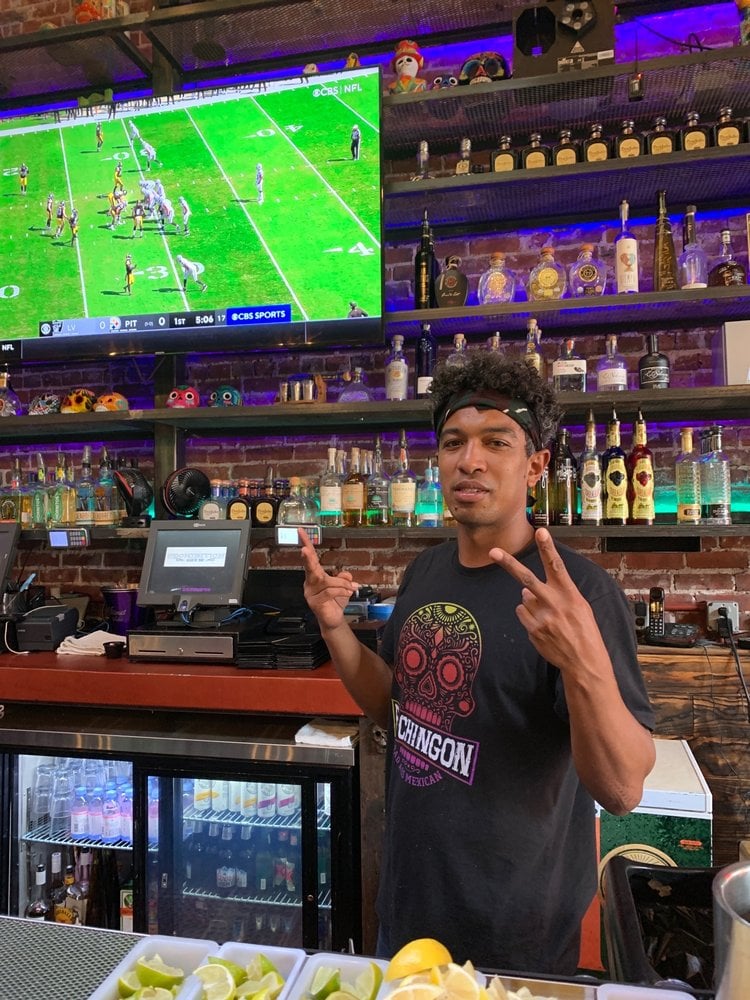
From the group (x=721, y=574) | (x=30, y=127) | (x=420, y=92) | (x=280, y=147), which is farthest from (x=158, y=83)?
(x=721, y=574)

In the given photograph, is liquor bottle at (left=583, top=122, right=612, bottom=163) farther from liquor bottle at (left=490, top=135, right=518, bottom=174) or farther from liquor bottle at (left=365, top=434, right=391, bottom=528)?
liquor bottle at (left=365, top=434, right=391, bottom=528)

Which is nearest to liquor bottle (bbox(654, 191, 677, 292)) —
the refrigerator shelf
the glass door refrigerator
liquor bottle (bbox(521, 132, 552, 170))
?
liquor bottle (bbox(521, 132, 552, 170))

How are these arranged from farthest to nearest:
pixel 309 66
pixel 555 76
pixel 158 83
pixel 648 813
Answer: pixel 158 83, pixel 309 66, pixel 555 76, pixel 648 813

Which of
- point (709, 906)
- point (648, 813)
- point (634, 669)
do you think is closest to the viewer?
point (634, 669)

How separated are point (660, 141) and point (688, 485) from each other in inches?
52.4

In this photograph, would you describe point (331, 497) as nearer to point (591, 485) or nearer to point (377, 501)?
point (377, 501)

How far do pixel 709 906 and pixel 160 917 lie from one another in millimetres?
1838

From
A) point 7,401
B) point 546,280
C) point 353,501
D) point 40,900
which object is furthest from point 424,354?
point 40,900

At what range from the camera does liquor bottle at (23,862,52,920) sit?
2486 mm

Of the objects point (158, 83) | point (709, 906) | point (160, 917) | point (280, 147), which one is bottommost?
point (160, 917)

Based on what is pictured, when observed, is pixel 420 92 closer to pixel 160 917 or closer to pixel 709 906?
pixel 709 906

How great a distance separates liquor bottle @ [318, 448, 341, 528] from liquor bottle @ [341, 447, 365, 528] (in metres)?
0.02

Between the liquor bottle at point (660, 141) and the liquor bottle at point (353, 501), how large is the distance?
1705 millimetres

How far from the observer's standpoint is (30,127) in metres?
3.20
